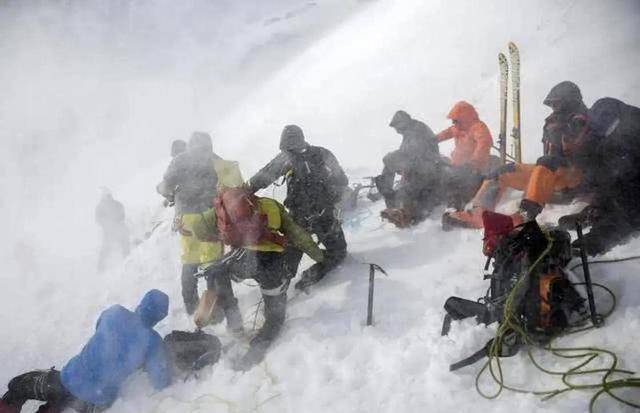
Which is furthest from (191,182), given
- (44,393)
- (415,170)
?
(415,170)

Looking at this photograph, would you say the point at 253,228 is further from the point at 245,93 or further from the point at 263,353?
the point at 245,93

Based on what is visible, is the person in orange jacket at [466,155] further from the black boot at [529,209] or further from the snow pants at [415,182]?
the black boot at [529,209]

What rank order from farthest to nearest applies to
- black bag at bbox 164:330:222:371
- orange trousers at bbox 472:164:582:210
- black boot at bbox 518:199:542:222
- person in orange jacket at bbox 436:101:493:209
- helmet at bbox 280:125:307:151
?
1. person in orange jacket at bbox 436:101:493:209
2. helmet at bbox 280:125:307:151
3. orange trousers at bbox 472:164:582:210
4. black boot at bbox 518:199:542:222
5. black bag at bbox 164:330:222:371

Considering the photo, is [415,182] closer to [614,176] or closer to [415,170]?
[415,170]

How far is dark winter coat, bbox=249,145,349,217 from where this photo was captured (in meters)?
5.47

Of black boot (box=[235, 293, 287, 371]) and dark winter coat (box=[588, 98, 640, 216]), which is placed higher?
dark winter coat (box=[588, 98, 640, 216])

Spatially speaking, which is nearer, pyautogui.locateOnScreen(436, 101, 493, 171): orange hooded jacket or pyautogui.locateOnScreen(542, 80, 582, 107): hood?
pyautogui.locateOnScreen(542, 80, 582, 107): hood

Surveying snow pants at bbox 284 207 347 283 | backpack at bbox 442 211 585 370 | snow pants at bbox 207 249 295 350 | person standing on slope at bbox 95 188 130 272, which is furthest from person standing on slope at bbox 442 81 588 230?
person standing on slope at bbox 95 188 130 272

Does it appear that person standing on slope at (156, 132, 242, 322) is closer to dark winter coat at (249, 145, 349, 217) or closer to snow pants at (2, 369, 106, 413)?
dark winter coat at (249, 145, 349, 217)

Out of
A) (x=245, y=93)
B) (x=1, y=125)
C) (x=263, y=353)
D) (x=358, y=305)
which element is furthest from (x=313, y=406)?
(x=1, y=125)

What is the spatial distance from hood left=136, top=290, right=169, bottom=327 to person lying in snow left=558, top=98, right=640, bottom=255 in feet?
13.1

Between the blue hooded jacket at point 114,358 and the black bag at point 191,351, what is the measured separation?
6.8 inches

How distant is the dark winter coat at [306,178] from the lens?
547cm

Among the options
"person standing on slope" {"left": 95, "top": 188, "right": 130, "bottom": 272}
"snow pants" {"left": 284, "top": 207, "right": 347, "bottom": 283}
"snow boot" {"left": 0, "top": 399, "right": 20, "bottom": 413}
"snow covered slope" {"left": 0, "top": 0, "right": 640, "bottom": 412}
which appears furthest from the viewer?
"person standing on slope" {"left": 95, "top": 188, "right": 130, "bottom": 272}
